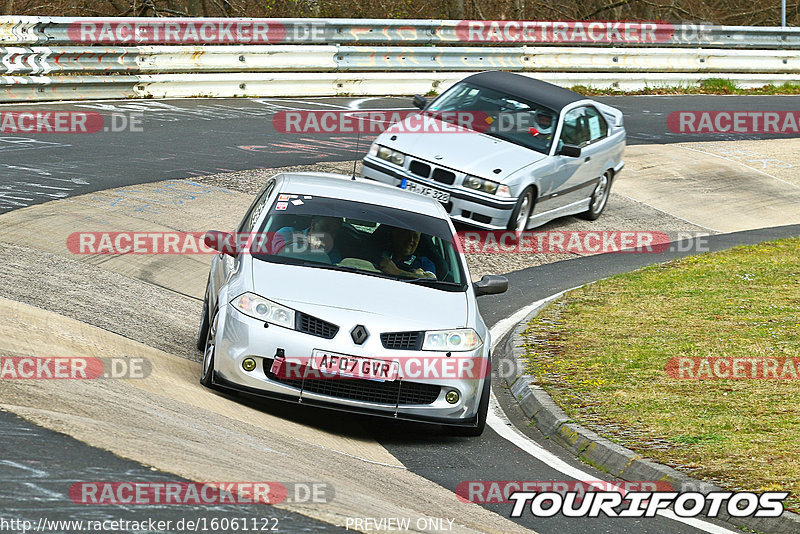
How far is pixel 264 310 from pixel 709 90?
2165cm

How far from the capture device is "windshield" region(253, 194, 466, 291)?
8422 millimetres

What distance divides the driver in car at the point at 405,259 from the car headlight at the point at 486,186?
201 inches

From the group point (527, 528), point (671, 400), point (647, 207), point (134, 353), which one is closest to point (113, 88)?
point (647, 207)

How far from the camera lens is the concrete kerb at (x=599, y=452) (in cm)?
643

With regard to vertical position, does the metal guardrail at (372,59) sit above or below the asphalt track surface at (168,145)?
above

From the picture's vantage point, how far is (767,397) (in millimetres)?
8664

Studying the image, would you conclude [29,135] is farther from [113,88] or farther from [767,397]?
[767,397]

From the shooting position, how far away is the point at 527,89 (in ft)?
51.3

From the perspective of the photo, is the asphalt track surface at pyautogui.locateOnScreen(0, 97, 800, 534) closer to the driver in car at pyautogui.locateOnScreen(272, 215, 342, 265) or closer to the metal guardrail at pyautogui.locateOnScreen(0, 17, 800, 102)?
the metal guardrail at pyautogui.locateOnScreen(0, 17, 800, 102)

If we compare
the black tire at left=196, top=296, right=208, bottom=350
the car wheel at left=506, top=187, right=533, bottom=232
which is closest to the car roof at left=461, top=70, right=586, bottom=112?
the car wheel at left=506, top=187, right=533, bottom=232

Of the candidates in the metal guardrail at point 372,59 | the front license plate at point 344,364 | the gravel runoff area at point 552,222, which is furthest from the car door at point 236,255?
the metal guardrail at point 372,59

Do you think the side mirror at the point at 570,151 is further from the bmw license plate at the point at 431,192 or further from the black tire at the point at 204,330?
the black tire at the point at 204,330

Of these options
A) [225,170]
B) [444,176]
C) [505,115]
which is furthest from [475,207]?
[225,170]

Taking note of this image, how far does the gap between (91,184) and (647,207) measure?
321 inches
